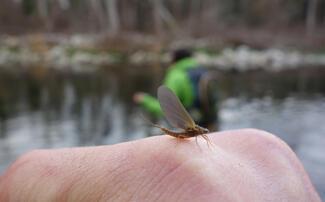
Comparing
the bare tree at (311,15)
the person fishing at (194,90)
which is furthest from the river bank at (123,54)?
the person fishing at (194,90)

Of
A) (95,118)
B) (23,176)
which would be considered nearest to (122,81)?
(95,118)

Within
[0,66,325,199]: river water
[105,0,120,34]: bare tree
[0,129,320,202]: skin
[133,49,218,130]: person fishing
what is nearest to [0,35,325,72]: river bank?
[105,0,120,34]: bare tree

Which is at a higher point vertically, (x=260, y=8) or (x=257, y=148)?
(x=257, y=148)

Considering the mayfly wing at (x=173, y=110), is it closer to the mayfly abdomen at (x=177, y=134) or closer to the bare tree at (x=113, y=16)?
the mayfly abdomen at (x=177, y=134)

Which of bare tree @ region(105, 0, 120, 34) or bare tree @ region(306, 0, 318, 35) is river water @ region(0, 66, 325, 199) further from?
bare tree @ region(306, 0, 318, 35)

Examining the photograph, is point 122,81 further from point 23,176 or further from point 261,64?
point 23,176

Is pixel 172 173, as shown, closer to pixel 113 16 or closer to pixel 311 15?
pixel 113 16

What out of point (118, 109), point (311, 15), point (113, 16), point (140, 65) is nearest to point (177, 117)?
point (118, 109)
